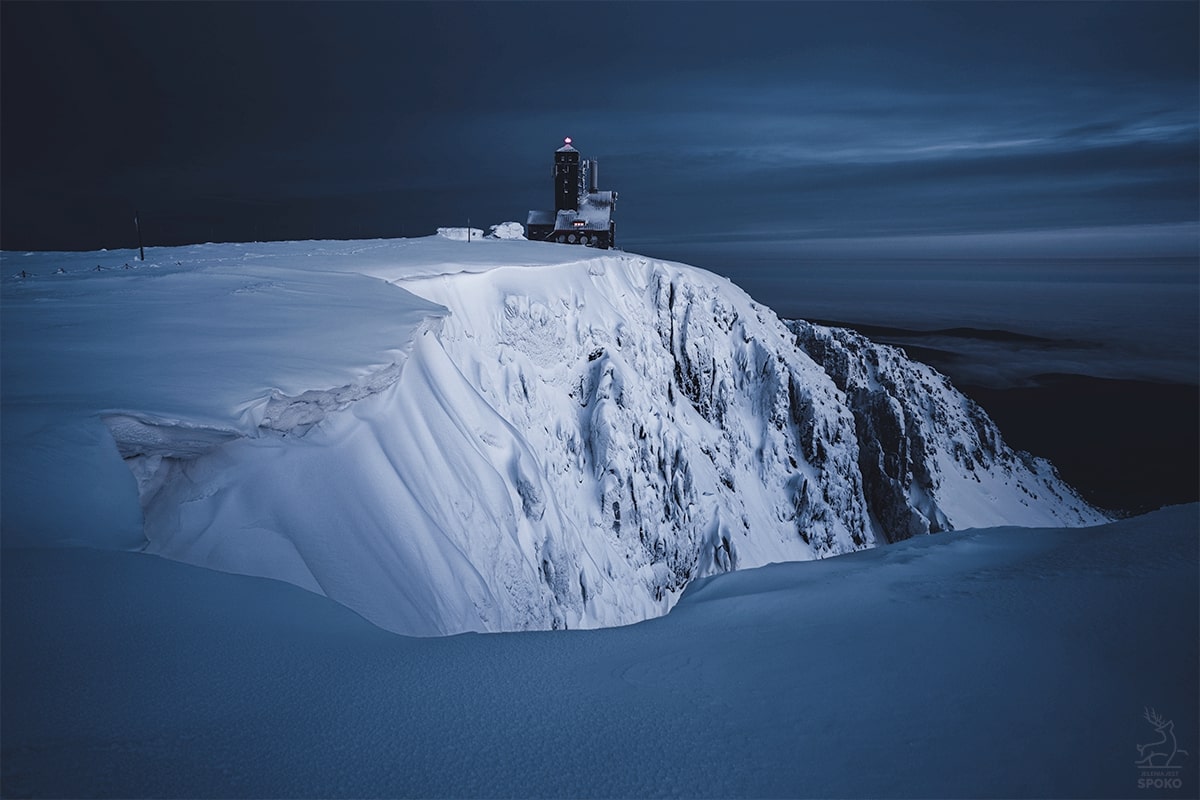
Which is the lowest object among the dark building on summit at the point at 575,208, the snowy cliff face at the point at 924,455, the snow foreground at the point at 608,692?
the snowy cliff face at the point at 924,455

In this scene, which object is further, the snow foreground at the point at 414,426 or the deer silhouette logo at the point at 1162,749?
the snow foreground at the point at 414,426

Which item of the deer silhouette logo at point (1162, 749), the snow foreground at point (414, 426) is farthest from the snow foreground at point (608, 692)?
the snow foreground at point (414, 426)

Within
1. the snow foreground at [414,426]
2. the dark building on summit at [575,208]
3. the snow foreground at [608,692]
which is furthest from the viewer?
the dark building on summit at [575,208]

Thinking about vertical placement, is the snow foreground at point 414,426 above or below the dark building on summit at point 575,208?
below

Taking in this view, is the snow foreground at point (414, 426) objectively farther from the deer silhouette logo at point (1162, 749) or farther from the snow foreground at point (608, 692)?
the deer silhouette logo at point (1162, 749)

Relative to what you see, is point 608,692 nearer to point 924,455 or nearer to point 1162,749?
point 1162,749

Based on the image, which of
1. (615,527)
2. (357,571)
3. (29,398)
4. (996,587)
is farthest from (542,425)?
(996,587)

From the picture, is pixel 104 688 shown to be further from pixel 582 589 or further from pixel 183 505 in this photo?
pixel 582 589
